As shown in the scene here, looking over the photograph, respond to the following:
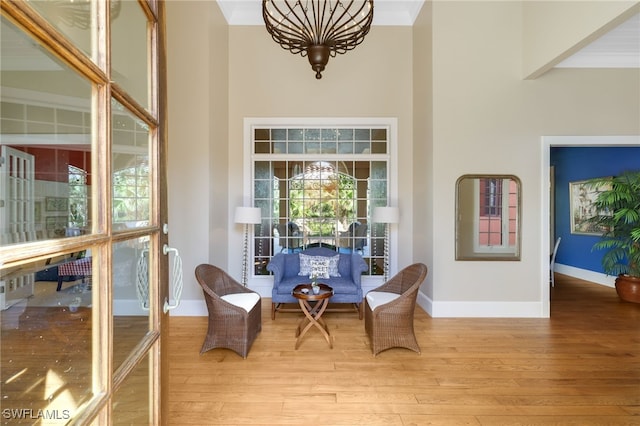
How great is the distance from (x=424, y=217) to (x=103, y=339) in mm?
4375

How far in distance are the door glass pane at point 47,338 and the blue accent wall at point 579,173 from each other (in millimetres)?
8118

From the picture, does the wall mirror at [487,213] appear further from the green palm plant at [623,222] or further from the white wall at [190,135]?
the white wall at [190,135]

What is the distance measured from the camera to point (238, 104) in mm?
5223

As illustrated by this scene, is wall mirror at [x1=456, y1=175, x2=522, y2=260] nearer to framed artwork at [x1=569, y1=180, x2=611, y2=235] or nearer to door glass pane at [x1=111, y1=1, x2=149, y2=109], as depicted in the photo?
framed artwork at [x1=569, y1=180, x2=611, y2=235]

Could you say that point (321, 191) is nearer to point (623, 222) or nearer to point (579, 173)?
point (623, 222)

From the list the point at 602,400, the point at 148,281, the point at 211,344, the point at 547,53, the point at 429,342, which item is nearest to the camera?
the point at 148,281

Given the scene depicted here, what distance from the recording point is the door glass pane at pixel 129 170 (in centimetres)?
117

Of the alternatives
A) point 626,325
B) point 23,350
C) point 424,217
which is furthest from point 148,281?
point 626,325

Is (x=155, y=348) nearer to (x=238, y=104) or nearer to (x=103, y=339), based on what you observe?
(x=103, y=339)

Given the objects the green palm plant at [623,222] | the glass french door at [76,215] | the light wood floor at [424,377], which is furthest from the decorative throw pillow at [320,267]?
the green palm plant at [623,222]

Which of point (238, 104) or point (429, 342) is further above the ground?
point (238, 104)

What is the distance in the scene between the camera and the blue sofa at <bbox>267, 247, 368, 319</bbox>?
427 centimetres

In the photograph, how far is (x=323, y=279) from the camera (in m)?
4.50

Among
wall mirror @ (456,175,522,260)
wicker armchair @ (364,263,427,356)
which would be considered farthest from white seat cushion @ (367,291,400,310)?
wall mirror @ (456,175,522,260)
